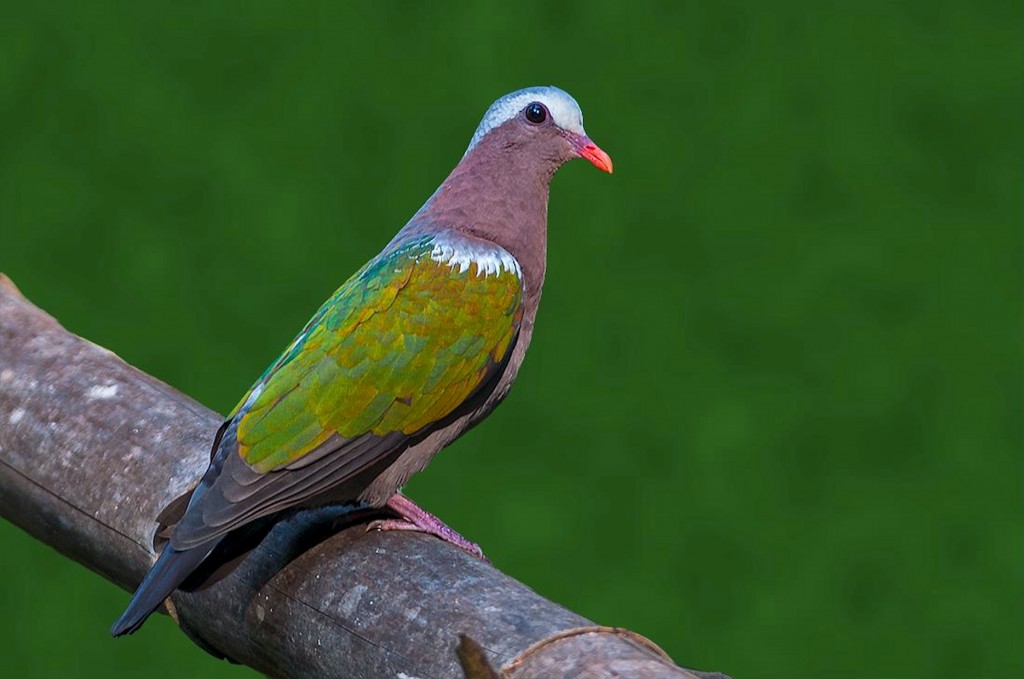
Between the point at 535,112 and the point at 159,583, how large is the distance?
1147 mm

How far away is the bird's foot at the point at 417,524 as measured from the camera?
11.1ft

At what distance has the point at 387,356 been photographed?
3.35m

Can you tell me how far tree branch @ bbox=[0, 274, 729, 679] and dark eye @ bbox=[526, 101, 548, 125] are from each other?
81 cm

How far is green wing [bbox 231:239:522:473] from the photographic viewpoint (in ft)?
10.7

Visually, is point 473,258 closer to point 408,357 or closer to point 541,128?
point 408,357

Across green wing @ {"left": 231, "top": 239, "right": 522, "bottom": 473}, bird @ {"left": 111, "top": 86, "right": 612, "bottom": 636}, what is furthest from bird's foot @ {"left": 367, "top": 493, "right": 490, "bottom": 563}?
green wing @ {"left": 231, "top": 239, "right": 522, "bottom": 473}

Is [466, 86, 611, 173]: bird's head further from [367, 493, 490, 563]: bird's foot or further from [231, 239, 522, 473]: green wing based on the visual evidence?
[367, 493, 490, 563]: bird's foot

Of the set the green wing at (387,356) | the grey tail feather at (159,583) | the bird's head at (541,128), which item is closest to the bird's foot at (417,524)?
the green wing at (387,356)

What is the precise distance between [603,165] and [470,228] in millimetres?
291

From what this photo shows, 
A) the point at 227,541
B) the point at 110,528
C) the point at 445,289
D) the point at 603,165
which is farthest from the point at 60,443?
the point at 603,165

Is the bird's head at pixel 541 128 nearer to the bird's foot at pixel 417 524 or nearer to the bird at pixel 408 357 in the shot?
the bird at pixel 408 357

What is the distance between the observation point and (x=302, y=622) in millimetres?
3217

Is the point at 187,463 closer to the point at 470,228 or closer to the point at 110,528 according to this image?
the point at 110,528

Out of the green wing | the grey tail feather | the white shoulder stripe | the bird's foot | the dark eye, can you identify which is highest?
the dark eye
